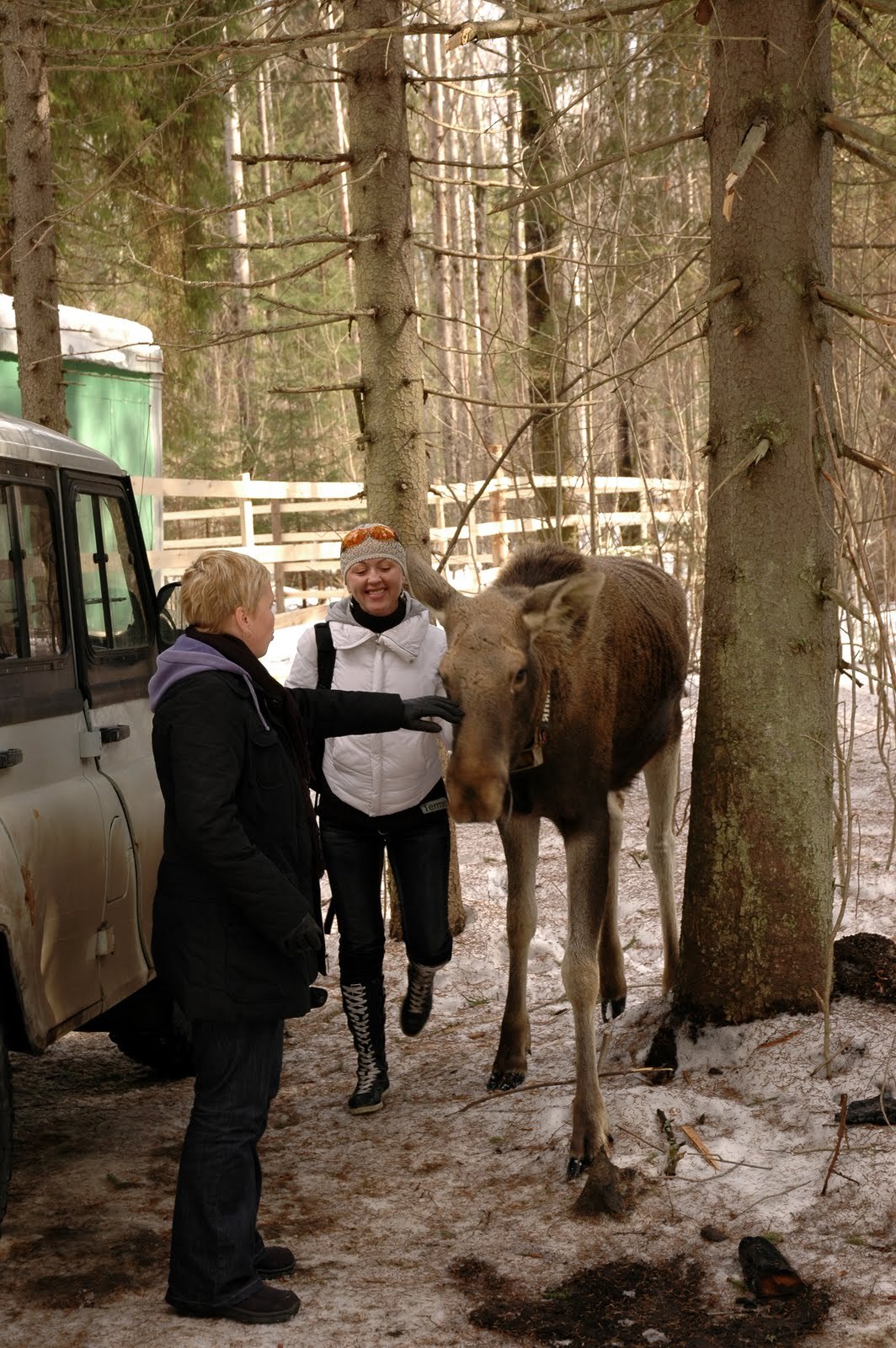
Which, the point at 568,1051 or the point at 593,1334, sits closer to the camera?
the point at 593,1334

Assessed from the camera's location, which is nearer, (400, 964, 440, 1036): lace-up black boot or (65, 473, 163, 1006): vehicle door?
(65, 473, 163, 1006): vehicle door

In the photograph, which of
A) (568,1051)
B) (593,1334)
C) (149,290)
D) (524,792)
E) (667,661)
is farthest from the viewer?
(149,290)

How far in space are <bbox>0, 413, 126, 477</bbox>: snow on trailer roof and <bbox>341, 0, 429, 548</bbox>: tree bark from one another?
2345mm

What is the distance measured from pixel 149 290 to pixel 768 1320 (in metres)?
13.6

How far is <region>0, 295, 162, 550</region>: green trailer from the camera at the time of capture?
10.1 m

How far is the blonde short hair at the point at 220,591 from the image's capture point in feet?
12.2

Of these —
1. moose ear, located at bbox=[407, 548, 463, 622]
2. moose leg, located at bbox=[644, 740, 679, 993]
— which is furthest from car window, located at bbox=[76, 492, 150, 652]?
moose leg, located at bbox=[644, 740, 679, 993]

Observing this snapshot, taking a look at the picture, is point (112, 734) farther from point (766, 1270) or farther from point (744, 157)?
point (744, 157)

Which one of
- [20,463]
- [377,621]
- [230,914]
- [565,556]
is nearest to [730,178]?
[565,556]

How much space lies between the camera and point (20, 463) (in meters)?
4.25

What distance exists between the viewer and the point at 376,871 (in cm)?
530

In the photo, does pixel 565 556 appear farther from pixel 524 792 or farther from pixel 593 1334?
pixel 593 1334

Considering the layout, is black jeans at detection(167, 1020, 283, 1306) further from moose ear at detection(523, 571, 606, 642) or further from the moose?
moose ear at detection(523, 571, 606, 642)

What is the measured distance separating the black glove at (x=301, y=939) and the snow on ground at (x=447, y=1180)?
3.36ft
